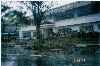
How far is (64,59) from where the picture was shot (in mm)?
2459

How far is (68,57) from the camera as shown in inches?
96.8

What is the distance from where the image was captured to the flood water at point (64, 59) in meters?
2.43

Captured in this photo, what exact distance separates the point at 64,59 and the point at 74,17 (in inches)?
21.2

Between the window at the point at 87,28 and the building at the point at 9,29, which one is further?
the window at the point at 87,28

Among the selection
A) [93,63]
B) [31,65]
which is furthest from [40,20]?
[93,63]

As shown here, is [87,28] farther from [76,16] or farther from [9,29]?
[9,29]

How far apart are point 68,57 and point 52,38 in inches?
12.1

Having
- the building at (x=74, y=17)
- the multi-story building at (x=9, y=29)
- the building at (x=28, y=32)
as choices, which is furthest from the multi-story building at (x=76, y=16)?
the multi-story building at (x=9, y=29)

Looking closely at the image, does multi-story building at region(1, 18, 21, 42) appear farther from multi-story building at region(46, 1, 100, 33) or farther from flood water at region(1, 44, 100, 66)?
multi-story building at region(46, 1, 100, 33)

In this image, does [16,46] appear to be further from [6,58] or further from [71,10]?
[71,10]

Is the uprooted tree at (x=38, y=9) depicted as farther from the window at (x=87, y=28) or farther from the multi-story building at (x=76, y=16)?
the window at (x=87, y=28)

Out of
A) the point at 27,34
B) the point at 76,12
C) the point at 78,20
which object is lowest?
the point at 27,34

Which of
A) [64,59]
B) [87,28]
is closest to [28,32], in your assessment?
[64,59]

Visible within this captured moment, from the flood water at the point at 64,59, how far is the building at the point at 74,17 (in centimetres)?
26
